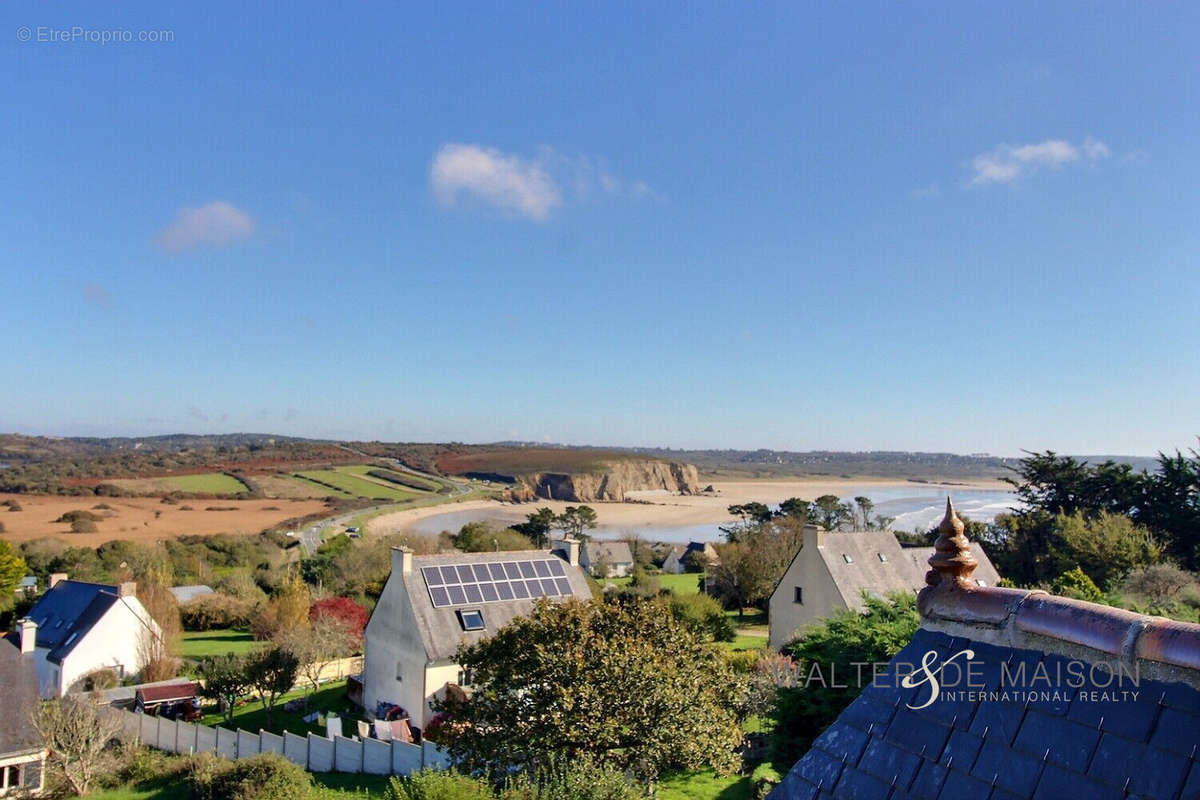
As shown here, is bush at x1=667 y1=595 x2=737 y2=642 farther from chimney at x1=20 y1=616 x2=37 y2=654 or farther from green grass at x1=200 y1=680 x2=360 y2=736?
chimney at x1=20 y1=616 x2=37 y2=654

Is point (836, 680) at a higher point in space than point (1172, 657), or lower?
lower

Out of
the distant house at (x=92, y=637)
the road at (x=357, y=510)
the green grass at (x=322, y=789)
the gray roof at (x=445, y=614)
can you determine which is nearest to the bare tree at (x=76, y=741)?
the green grass at (x=322, y=789)

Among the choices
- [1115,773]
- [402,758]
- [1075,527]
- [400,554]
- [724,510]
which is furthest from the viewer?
[724,510]

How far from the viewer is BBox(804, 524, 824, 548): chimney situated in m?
33.8

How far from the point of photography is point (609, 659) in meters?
15.2

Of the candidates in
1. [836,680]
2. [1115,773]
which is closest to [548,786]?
[836,680]

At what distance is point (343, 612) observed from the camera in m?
39.0

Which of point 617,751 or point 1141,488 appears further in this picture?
point 1141,488

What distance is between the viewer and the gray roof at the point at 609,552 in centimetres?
7412

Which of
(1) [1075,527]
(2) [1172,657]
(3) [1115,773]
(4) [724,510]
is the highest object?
(2) [1172,657]

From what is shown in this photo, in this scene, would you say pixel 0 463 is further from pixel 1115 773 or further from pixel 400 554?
pixel 1115 773

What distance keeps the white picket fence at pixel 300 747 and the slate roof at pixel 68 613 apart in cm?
1101

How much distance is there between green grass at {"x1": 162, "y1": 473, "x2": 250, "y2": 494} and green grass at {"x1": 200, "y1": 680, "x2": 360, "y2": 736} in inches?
3540

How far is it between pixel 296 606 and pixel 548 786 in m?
30.7
